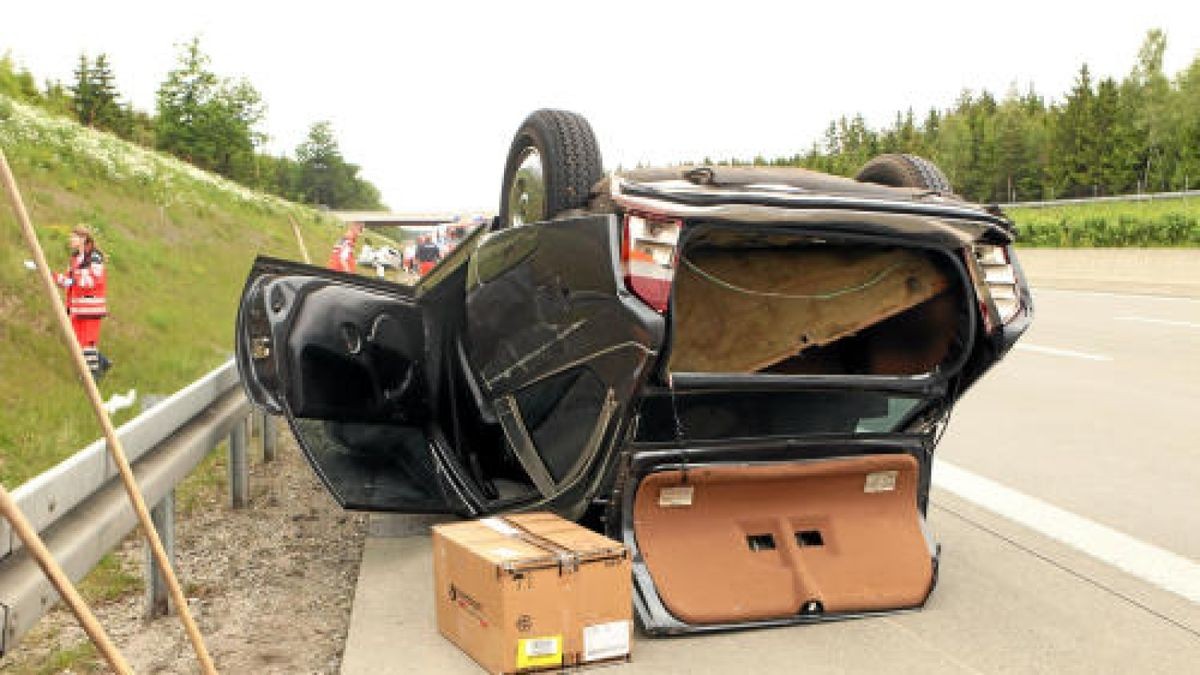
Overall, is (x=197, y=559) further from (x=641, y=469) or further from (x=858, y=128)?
(x=858, y=128)

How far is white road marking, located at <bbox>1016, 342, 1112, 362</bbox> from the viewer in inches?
470

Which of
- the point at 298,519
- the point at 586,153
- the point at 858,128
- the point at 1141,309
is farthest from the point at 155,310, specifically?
the point at 858,128

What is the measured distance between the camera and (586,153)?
4.79m

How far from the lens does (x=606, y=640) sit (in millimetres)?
3785

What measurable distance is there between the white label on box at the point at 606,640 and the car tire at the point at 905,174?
2.39 m

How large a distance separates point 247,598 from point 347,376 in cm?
119

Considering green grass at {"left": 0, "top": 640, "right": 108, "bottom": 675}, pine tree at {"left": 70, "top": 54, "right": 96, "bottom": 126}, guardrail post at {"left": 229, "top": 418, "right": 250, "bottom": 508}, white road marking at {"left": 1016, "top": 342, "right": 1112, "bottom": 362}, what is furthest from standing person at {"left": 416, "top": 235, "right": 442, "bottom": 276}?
pine tree at {"left": 70, "top": 54, "right": 96, "bottom": 126}

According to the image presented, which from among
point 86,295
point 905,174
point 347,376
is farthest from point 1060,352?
point 86,295

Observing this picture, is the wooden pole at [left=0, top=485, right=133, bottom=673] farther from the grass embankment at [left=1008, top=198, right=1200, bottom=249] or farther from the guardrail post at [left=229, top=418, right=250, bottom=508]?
the grass embankment at [left=1008, top=198, right=1200, bottom=249]

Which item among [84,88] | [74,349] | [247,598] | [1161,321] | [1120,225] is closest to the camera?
[74,349]

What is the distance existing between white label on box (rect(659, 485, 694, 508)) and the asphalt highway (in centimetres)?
51

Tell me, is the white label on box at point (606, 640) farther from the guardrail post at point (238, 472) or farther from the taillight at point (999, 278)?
the guardrail post at point (238, 472)

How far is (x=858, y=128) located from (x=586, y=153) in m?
119

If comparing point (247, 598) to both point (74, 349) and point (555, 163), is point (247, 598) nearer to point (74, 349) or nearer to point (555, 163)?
point (555, 163)
